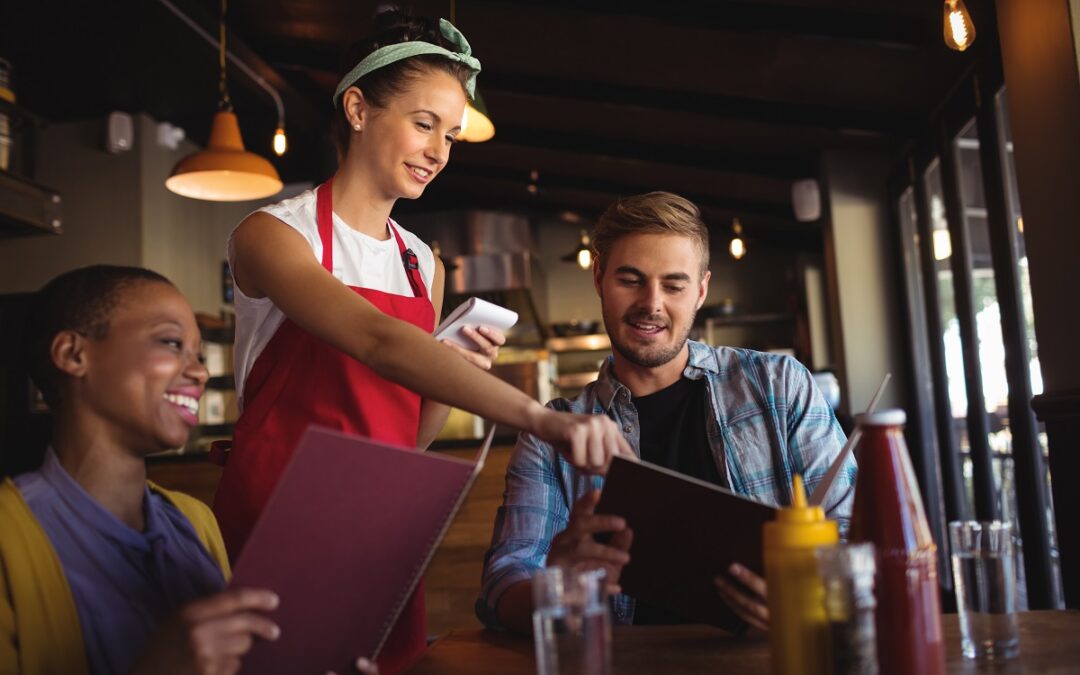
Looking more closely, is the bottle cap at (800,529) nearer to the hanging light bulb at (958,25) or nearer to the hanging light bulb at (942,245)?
the hanging light bulb at (958,25)

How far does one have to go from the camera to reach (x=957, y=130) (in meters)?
4.34

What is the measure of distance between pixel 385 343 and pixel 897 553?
721mm

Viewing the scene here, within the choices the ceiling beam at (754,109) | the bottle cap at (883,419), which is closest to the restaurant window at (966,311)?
the ceiling beam at (754,109)

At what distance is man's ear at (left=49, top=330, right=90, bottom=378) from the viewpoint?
1080mm

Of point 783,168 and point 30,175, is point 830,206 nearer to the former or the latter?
point 783,168

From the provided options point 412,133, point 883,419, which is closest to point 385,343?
point 412,133

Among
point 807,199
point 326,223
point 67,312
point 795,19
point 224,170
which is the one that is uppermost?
point 795,19

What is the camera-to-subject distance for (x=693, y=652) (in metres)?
1.16

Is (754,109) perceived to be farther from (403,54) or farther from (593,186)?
(403,54)

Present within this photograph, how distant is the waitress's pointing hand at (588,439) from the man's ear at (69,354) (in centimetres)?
56

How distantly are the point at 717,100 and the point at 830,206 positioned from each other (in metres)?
1.24

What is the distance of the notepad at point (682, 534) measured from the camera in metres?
1.04

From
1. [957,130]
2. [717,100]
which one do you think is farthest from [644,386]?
[717,100]

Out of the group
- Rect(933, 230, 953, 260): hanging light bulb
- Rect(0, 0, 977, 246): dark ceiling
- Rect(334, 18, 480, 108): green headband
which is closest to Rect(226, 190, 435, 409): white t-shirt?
Rect(334, 18, 480, 108): green headband
